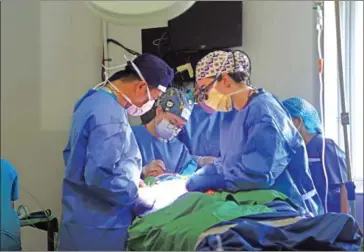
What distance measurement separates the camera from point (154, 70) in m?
1.23

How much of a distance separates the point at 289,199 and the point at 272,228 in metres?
0.31

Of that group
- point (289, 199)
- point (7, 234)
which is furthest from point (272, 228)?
point (7, 234)

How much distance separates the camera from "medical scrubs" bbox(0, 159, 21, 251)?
2.69ft

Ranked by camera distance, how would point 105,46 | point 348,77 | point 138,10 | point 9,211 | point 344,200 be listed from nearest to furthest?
point 138,10
point 9,211
point 105,46
point 344,200
point 348,77

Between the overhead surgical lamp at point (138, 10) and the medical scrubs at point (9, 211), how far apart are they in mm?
282

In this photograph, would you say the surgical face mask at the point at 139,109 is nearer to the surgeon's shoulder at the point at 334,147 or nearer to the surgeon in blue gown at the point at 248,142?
the surgeon in blue gown at the point at 248,142

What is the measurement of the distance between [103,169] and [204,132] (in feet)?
1.19

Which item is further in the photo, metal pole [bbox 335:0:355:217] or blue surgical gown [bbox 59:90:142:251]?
metal pole [bbox 335:0:355:217]

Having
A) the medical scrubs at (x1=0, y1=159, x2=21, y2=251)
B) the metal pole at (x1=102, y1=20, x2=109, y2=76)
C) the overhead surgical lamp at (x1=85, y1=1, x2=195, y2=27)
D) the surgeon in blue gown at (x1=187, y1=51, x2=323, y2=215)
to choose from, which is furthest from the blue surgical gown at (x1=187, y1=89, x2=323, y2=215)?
the overhead surgical lamp at (x1=85, y1=1, x2=195, y2=27)

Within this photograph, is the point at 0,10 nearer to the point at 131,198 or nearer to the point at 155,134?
the point at 131,198

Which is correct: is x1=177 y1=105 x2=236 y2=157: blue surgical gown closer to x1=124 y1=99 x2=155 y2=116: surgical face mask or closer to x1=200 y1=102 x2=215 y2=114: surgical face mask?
x1=200 y1=102 x2=215 y2=114: surgical face mask

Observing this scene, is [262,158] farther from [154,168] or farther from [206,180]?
[154,168]

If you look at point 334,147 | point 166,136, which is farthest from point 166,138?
point 334,147

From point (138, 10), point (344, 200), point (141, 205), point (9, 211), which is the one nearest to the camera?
point (138, 10)
